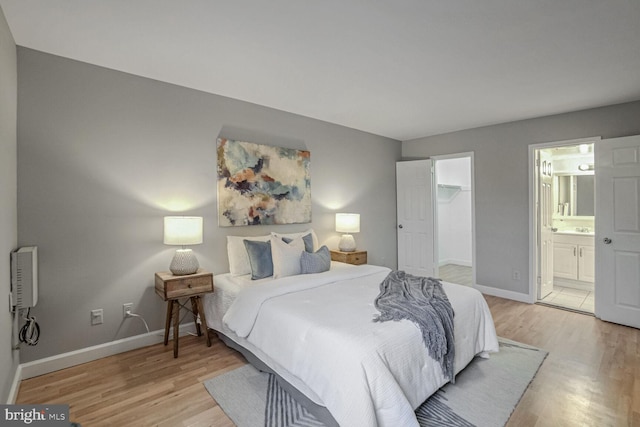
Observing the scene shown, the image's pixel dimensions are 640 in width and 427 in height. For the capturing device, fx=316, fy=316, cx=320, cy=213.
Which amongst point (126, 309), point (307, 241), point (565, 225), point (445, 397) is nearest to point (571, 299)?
point (565, 225)

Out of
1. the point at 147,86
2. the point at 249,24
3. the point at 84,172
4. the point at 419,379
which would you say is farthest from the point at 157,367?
the point at 249,24

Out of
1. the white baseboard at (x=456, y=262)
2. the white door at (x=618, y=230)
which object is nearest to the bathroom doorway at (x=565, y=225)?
the white door at (x=618, y=230)

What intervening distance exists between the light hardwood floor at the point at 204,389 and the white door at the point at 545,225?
48.1 inches

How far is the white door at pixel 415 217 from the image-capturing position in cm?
511

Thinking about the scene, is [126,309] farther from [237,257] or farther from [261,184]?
[261,184]

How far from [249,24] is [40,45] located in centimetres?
166

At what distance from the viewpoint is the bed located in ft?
5.24

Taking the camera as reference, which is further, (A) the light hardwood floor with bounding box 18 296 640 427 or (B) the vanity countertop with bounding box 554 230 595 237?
(B) the vanity countertop with bounding box 554 230 595 237

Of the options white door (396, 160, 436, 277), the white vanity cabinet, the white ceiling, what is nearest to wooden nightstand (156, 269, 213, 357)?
the white ceiling

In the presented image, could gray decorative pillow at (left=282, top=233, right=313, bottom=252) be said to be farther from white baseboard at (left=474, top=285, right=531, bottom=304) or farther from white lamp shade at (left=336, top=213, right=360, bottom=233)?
white baseboard at (left=474, top=285, right=531, bottom=304)

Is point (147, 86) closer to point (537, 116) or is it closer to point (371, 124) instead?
point (371, 124)

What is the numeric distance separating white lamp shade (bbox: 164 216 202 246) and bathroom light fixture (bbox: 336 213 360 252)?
2085 millimetres

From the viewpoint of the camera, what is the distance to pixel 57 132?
2.52 metres

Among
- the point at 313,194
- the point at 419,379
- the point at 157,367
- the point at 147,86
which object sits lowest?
the point at 157,367
